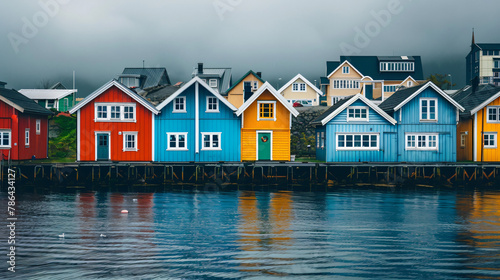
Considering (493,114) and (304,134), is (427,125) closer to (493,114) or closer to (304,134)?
(493,114)

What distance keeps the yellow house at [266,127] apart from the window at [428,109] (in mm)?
11308

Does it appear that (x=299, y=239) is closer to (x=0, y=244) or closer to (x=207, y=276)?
(x=207, y=276)

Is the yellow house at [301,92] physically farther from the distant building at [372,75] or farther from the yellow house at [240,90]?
the yellow house at [240,90]

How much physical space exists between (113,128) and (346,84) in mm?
52221

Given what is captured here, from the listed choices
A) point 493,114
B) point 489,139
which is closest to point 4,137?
point 489,139

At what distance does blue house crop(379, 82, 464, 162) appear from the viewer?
45.0 metres

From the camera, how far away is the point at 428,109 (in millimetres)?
45375

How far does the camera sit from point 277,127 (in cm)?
4459

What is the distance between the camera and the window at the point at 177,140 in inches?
1722

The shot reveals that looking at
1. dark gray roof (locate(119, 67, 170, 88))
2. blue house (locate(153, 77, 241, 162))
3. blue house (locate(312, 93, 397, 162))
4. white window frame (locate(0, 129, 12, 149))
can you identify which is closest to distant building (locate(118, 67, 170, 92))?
dark gray roof (locate(119, 67, 170, 88))

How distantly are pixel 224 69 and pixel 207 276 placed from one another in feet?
238

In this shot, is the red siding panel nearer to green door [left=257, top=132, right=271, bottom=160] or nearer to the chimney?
green door [left=257, top=132, right=271, bottom=160]

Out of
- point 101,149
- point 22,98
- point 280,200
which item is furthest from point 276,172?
point 22,98

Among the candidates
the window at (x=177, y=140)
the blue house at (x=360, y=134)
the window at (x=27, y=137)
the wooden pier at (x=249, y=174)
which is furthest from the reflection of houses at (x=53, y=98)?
the blue house at (x=360, y=134)
